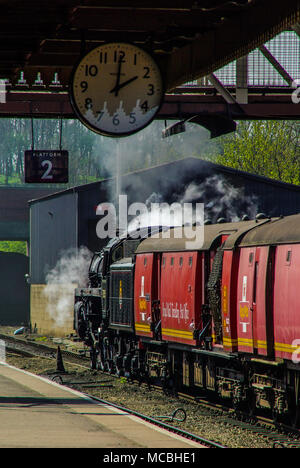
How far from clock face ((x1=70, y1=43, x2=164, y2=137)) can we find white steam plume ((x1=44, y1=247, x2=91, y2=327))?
1107 inches

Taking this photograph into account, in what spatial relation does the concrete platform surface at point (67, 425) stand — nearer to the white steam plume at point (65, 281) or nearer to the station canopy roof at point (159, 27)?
the station canopy roof at point (159, 27)

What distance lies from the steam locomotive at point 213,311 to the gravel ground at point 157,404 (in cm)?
47

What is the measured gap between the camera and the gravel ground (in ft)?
44.3

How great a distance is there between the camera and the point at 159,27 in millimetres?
10500

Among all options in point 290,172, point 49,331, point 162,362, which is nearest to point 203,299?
point 162,362

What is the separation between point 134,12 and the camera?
34.1 ft

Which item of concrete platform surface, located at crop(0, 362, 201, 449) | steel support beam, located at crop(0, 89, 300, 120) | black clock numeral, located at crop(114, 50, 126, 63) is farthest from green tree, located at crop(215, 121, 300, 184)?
black clock numeral, located at crop(114, 50, 126, 63)

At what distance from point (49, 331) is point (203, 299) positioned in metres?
25.5

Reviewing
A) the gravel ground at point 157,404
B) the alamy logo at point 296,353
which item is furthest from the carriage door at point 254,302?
the gravel ground at point 157,404

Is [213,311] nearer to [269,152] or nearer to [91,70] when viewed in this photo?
[91,70]

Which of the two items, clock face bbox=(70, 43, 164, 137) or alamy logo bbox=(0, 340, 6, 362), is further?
alamy logo bbox=(0, 340, 6, 362)

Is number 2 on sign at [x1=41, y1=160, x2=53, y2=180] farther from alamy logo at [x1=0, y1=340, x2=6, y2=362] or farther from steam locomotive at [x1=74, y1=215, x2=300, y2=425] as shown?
alamy logo at [x1=0, y1=340, x2=6, y2=362]

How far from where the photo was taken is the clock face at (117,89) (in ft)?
32.5
